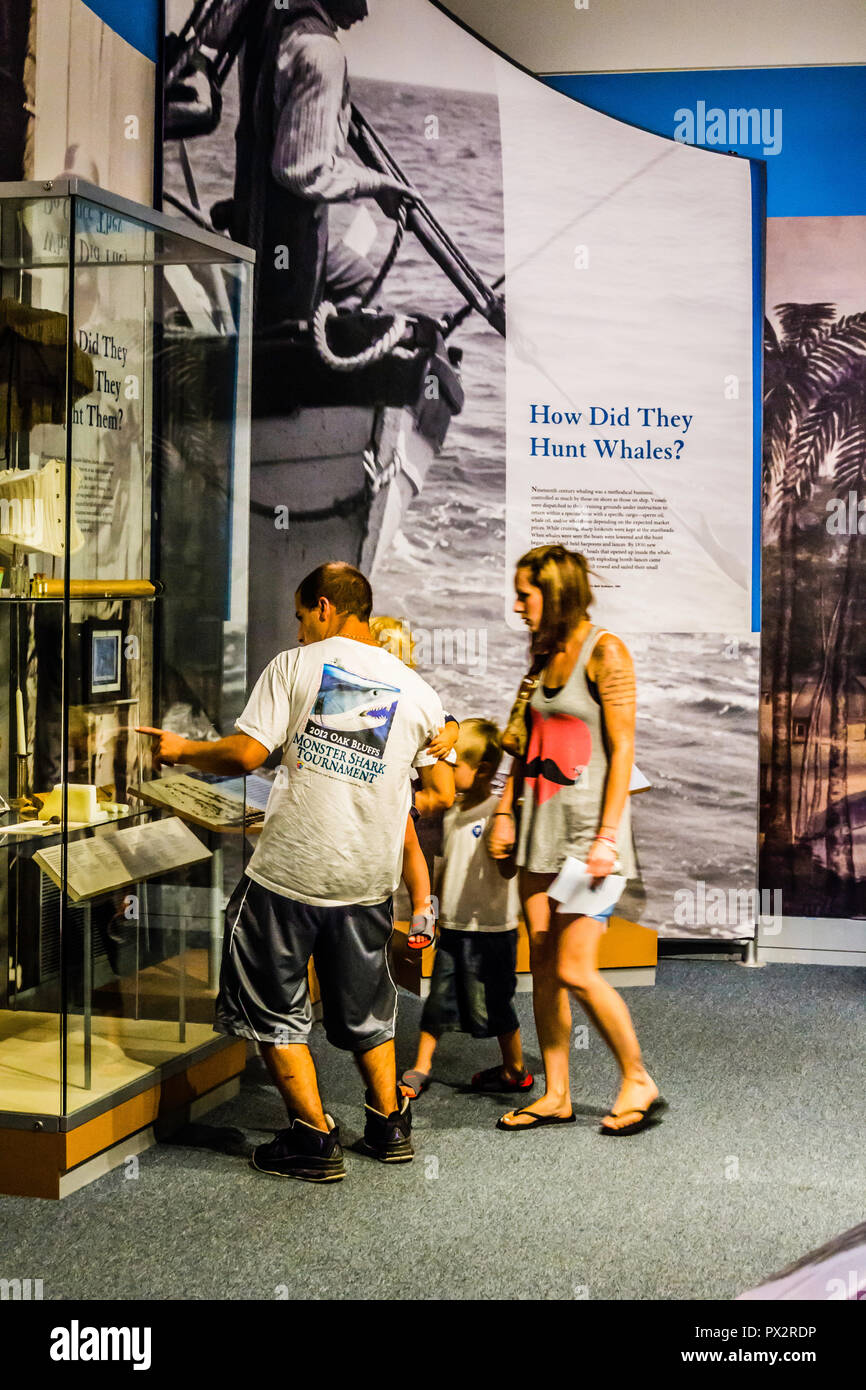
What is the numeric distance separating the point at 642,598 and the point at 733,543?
43 centimetres

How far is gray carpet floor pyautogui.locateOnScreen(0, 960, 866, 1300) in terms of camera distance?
2.95m

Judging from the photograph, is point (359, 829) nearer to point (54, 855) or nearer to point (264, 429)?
point (54, 855)

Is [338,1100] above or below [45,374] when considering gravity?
below

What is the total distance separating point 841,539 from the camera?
6176 mm

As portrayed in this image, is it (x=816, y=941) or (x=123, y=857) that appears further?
(x=816, y=941)

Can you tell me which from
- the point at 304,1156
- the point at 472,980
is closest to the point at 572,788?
the point at 472,980

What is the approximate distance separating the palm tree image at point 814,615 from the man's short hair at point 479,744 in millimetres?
2410

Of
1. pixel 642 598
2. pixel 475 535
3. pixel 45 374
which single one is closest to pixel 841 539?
pixel 642 598

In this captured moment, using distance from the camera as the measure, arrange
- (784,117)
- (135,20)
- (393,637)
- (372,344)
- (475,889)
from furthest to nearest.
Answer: (784,117)
(372,344)
(135,20)
(393,637)
(475,889)

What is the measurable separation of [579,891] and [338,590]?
1024 mm

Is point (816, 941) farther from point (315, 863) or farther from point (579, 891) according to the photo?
point (315, 863)

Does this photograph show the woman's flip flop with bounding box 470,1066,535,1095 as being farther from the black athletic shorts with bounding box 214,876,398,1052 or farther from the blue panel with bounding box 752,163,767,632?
the blue panel with bounding box 752,163,767,632

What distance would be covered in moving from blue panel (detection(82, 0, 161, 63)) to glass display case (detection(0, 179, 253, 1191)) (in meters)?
1.81

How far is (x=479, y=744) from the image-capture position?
4.19 metres
